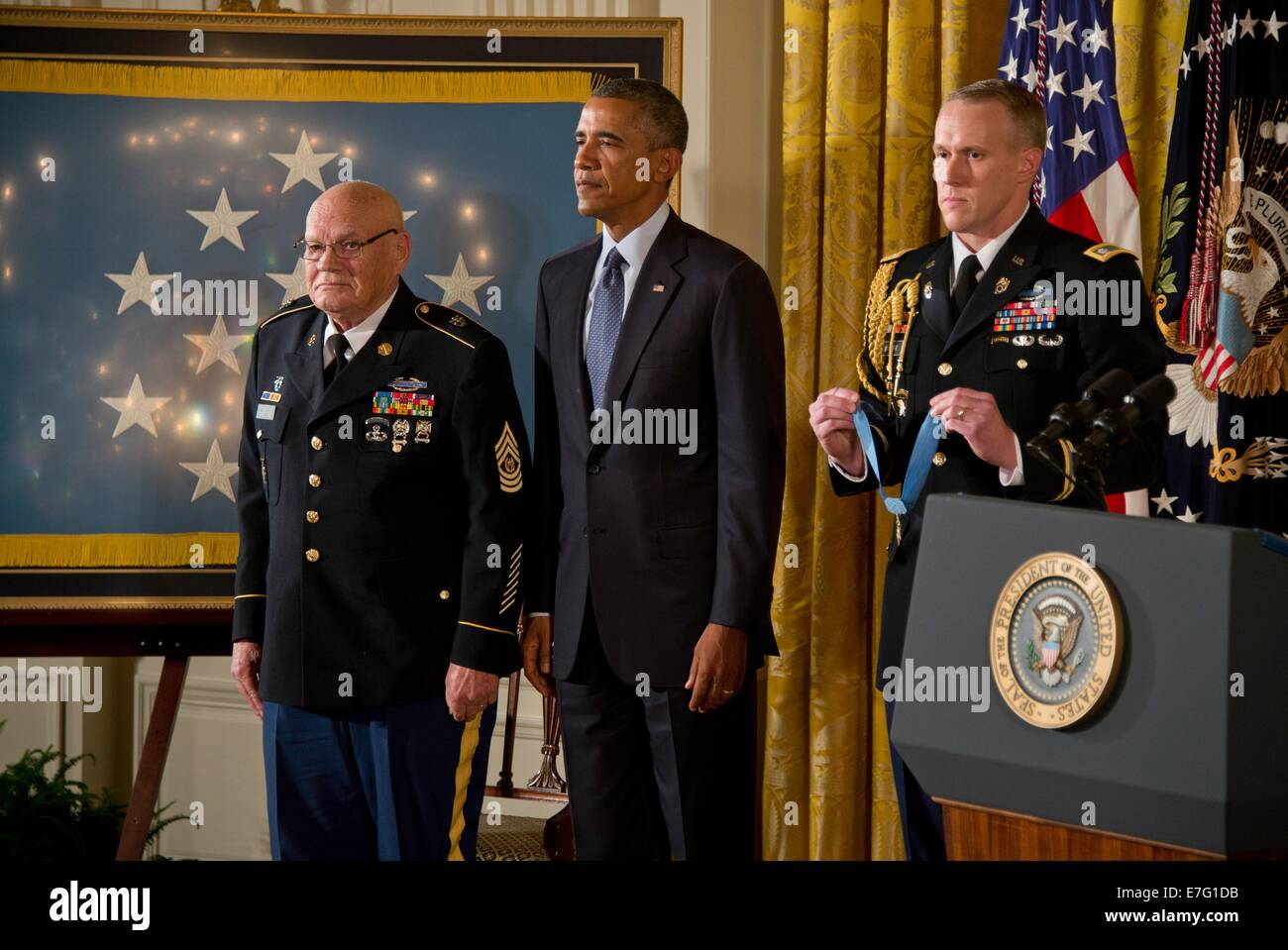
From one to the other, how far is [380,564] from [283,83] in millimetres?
1328

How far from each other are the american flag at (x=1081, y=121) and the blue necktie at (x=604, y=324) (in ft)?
3.49

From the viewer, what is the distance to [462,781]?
2.55m

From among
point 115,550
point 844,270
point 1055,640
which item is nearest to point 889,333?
point 844,270

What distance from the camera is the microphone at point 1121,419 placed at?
5.30ft

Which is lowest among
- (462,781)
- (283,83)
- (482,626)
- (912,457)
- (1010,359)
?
(462,781)

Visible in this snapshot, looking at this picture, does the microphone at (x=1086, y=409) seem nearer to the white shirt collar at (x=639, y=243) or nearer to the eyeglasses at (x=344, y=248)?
the white shirt collar at (x=639, y=243)

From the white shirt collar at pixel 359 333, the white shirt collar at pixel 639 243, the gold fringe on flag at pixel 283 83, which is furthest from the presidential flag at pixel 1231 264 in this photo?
the white shirt collar at pixel 359 333

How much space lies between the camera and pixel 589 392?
8.37 feet

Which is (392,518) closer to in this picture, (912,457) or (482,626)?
(482,626)

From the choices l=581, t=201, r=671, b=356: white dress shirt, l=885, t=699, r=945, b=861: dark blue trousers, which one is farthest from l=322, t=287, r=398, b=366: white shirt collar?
l=885, t=699, r=945, b=861: dark blue trousers

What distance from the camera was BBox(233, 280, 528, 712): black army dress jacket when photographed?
2486mm

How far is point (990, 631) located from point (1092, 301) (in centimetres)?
86
